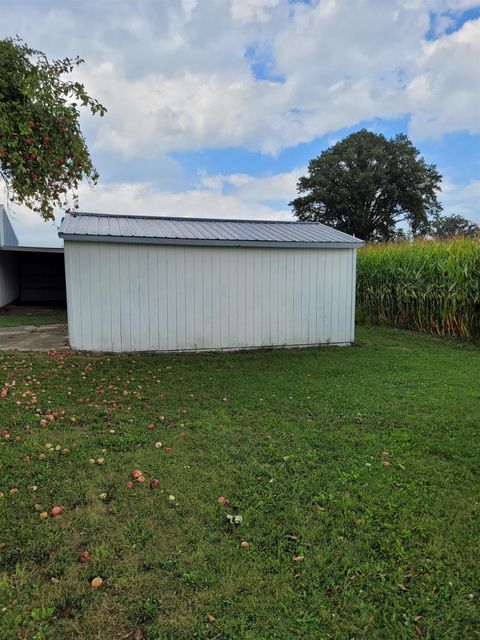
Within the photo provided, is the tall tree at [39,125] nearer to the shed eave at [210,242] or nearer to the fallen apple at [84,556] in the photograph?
the shed eave at [210,242]

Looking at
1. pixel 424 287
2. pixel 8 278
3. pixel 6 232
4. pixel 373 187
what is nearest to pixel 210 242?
pixel 424 287

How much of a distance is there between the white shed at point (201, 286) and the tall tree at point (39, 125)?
2132 mm

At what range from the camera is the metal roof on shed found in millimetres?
6742

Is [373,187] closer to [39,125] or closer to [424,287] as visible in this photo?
[424,287]

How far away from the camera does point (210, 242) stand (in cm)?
705

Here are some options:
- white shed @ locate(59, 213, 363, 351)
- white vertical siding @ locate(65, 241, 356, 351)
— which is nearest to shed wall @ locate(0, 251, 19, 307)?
white shed @ locate(59, 213, 363, 351)

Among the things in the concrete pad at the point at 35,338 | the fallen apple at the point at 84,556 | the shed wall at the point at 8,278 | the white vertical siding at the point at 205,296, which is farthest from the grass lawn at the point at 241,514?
the shed wall at the point at 8,278

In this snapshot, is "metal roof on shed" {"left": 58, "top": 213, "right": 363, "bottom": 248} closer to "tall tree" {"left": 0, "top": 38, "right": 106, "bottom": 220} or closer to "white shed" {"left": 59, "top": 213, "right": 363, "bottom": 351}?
"white shed" {"left": 59, "top": 213, "right": 363, "bottom": 351}

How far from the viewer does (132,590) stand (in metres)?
1.84

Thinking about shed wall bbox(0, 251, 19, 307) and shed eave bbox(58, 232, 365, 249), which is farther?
shed wall bbox(0, 251, 19, 307)

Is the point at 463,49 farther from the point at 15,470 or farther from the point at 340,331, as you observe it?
the point at 15,470

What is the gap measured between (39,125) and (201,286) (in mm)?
3771

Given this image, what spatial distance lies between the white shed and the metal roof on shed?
20mm

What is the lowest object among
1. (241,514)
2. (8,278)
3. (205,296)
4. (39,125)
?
(241,514)
